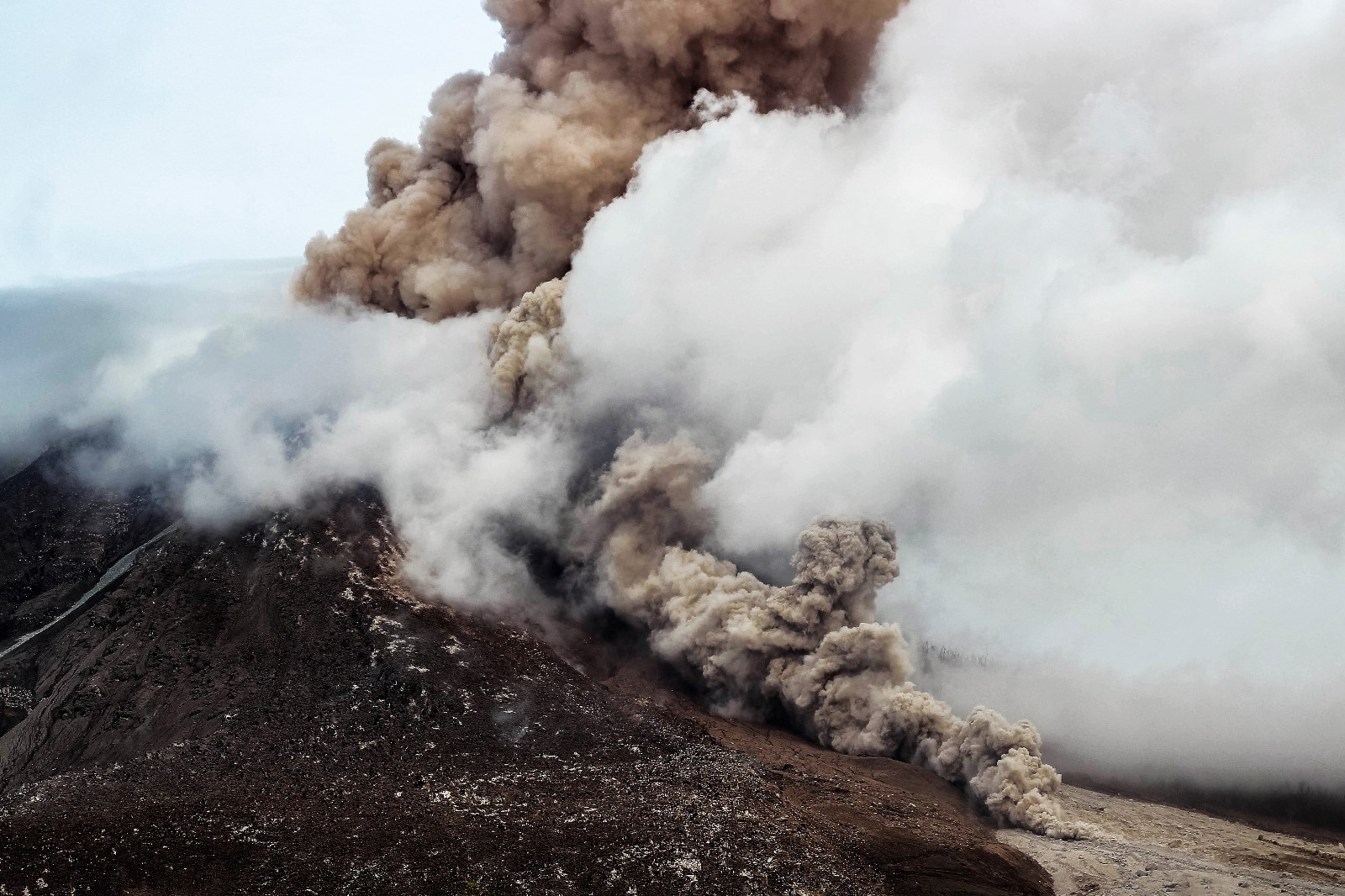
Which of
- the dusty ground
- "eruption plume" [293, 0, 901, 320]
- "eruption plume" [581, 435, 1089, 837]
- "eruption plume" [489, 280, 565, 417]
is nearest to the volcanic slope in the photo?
"eruption plume" [581, 435, 1089, 837]

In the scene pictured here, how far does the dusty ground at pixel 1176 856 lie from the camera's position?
26203mm

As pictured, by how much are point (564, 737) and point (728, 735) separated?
554 centimetres

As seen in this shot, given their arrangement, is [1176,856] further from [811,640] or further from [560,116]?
[560,116]

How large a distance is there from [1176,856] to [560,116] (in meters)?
38.6

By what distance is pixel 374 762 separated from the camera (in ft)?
95.2

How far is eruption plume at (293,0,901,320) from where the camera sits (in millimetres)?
49438

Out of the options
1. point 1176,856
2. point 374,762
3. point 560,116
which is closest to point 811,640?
point 1176,856

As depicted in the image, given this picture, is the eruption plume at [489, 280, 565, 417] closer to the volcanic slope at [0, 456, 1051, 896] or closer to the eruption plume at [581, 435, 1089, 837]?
the eruption plume at [581, 435, 1089, 837]

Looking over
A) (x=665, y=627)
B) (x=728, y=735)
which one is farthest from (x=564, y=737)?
(x=665, y=627)

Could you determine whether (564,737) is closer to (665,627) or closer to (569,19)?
(665,627)

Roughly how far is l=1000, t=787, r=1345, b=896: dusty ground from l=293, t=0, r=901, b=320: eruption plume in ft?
107

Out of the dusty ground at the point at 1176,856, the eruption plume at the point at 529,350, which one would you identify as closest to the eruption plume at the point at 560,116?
the eruption plume at the point at 529,350

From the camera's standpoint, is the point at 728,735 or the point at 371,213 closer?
the point at 728,735

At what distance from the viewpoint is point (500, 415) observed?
156 ft
